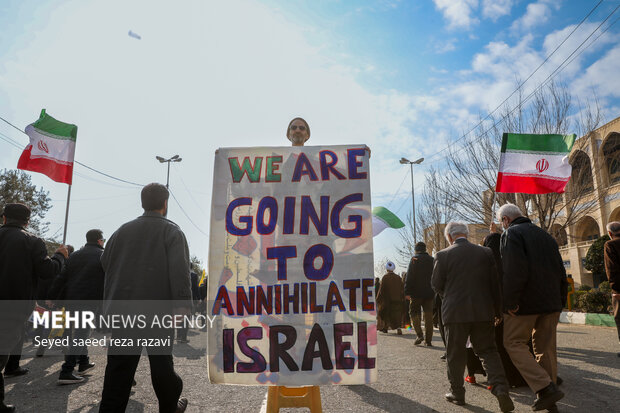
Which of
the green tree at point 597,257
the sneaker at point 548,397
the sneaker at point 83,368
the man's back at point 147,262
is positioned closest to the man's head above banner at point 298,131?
the man's back at point 147,262

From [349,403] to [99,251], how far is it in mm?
3757

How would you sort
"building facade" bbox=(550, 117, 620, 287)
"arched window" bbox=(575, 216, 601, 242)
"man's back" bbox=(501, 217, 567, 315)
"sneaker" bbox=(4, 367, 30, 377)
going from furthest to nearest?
"arched window" bbox=(575, 216, 601, 242), "building facade" bbox=(550, 117, 620, 287), "sneaker" bbox=(4, 367, 30, 377), "man's back" bbox=(501, 217, 567, 315)

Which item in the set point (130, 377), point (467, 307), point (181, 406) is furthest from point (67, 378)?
point (467, 307)

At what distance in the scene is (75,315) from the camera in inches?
216

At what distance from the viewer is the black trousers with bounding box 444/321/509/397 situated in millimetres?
4262

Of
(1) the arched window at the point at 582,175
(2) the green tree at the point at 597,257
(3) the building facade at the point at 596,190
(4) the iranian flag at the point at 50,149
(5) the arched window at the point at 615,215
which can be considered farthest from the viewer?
(5) the arched window at the point at 615,215

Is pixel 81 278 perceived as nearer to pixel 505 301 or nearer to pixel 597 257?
pixel 505 301

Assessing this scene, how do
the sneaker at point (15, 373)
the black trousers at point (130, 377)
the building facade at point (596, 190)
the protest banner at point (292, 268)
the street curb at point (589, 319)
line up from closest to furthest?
the black trousers at point (130, 377) → the protest banner at point (292, 268) → the sneaker at point (15, 373) → the street curb at point (589, 319) → the building facade at point (596, 190)

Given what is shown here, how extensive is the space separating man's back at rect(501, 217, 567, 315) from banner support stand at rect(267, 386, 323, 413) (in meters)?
2.28

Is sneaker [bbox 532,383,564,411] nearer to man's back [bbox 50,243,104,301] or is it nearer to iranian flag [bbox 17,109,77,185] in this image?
man's back [bbox 50,243,104,301]

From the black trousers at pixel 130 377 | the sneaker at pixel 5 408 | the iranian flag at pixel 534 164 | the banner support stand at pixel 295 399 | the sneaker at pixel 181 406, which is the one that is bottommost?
the sneaker at pixel 5 408

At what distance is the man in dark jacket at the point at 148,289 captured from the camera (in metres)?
3.06

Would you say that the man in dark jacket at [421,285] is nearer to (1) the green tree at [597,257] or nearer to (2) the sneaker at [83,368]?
(2) the sneaker at [83,368]

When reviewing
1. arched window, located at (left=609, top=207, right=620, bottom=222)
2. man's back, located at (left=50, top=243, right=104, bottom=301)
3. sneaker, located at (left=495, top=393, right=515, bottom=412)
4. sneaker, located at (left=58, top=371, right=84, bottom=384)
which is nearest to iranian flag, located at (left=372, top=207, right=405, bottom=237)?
man's back, located at (left=50, top=243, right=104, bottom=301)
